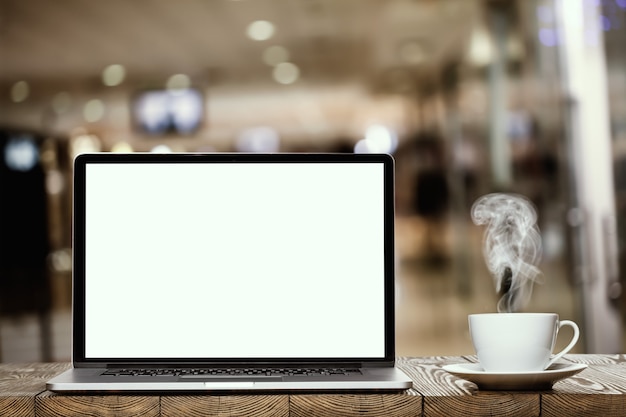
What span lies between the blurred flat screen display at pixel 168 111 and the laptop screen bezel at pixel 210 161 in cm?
297

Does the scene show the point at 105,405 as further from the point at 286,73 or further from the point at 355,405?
the point at 286,73

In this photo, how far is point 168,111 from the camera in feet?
12.5

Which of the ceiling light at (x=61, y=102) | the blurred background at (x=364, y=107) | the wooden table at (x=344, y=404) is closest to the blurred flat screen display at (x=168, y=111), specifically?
the blurred background at (x=364, y=107)

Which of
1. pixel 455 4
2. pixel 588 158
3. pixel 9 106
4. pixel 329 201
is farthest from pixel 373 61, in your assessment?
pixel 329 201

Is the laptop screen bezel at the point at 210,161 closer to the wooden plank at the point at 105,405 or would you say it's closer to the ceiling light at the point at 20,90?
the wooden plank at the point at 105,405

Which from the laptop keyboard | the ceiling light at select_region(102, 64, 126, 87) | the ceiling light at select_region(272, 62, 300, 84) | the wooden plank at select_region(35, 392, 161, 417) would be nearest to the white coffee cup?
the laptop keyboard

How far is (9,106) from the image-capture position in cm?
388

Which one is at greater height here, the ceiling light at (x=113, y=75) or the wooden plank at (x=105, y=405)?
the ceiling light at (x=113, y=75)

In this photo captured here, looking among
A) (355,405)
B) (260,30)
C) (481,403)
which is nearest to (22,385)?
(355,405)

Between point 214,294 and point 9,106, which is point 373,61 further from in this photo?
point 214,294

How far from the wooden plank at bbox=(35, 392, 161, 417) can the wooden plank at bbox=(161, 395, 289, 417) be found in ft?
0.05

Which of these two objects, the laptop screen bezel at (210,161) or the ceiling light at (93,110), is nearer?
the laptop screen bezel at (210,161)

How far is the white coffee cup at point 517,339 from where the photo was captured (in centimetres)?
80

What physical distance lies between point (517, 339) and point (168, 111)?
318cm
